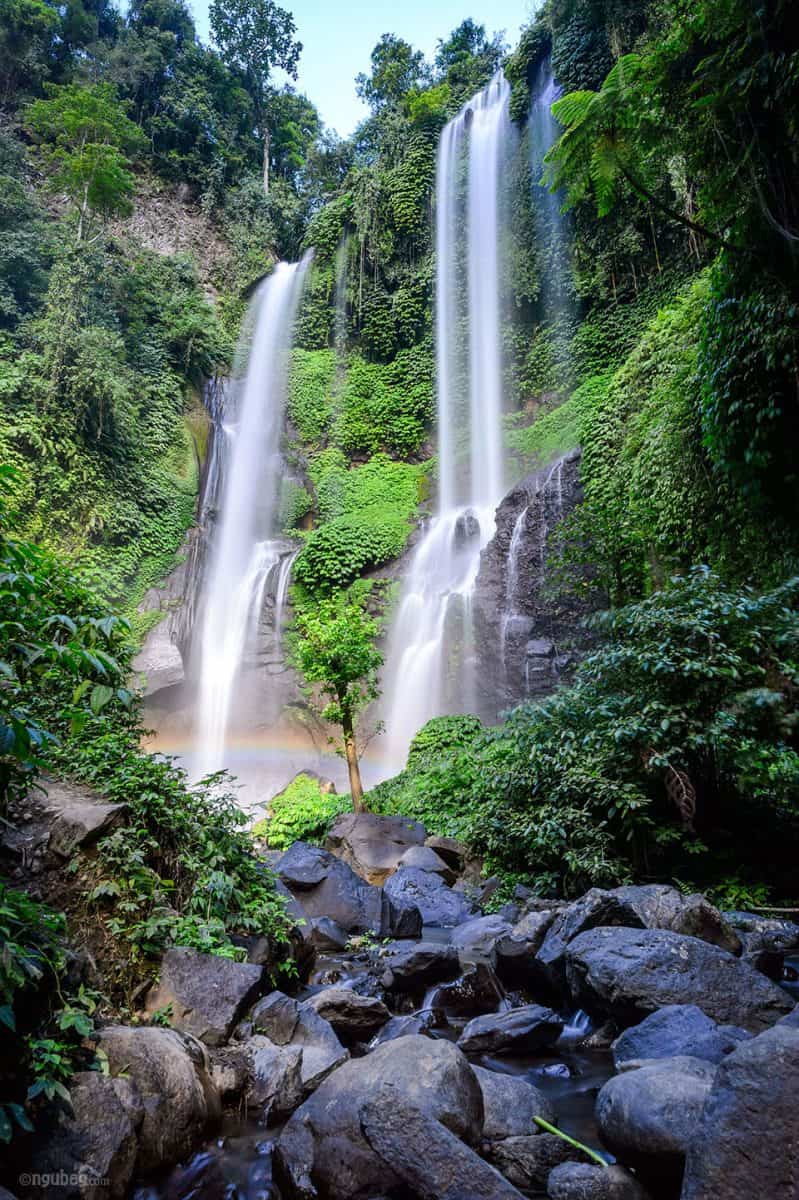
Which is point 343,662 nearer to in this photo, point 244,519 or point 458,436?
point 244,519

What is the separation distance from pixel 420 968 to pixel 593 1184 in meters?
2.41

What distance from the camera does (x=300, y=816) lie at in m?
11.5

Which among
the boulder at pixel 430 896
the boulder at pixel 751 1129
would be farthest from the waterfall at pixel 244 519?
the boulder at pixel 751 1129

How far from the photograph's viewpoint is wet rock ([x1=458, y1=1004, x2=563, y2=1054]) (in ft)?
12.4

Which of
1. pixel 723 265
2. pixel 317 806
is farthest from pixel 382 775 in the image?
pixel 723 265

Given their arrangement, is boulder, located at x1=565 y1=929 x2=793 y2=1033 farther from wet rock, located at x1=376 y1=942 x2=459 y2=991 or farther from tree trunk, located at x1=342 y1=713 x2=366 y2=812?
tree trunk, located at x1=342 y1=713 x2=366 y2=812

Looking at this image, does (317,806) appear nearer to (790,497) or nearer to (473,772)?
(473,772)

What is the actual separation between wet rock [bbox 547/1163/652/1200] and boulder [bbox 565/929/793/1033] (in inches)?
58.2

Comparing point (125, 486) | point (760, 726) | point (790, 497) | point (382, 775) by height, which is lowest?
point (382, 775)

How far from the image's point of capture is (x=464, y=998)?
439cm

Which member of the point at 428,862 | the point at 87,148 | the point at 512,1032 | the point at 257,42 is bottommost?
Answer: the point at 428,862

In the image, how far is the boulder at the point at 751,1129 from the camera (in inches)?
74.6

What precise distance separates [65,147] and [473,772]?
81.2ft

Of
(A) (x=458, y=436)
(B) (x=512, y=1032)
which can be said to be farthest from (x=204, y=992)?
(A) (x=458, y=436)
